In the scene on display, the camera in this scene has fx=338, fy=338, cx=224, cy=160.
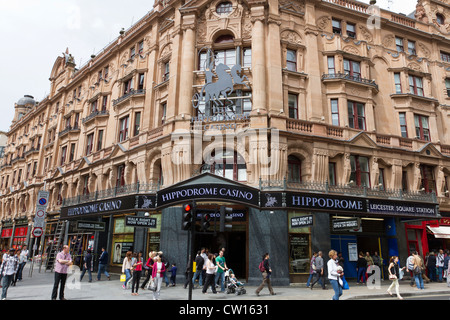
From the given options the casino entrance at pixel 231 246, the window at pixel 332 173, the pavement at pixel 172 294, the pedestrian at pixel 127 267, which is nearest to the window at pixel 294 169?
the window at pixel 332 173

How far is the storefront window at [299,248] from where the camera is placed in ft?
60.2

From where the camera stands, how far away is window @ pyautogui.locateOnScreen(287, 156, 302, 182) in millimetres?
20609

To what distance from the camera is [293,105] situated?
22094 millimetres

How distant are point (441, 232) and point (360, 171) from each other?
7052 mm

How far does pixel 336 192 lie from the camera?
20234mm

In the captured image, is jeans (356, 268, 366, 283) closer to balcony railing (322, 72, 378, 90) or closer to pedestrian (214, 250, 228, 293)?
pedestrian (214, 250, 228, 293)

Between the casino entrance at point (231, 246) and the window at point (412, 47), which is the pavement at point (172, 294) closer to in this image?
the casino entrance at point (231, 246)

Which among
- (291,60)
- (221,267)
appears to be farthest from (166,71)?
(221,267)

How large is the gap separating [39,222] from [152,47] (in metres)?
15.3

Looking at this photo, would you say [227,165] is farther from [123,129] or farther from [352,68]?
[352,68]

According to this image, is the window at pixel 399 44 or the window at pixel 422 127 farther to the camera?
the window at pixel 399 44

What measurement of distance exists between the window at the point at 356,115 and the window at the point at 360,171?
226 cm
